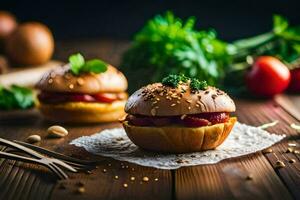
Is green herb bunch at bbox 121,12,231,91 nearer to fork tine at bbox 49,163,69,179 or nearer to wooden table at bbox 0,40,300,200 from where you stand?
wooden table at bbox 0,40,300,200

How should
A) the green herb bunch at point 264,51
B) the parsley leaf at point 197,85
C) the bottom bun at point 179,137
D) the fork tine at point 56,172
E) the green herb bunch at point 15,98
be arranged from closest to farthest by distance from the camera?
1. the fork tine at point 56,172
2. the bottom bun at point 179,137
3. the parsley leaf at point 197,85
4. the green herb bunch at point 15,98
5. the green herb bunch at point 264,51

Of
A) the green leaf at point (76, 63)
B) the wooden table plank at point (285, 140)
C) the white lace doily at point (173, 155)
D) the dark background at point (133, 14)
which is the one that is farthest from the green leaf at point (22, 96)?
the dark background at point (133, 14)

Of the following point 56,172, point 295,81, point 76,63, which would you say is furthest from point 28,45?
point 56,172

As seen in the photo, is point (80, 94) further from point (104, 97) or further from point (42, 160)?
point (42, 160)

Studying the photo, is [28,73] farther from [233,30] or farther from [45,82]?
[233,30]

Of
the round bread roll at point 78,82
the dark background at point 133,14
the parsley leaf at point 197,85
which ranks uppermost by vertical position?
the dark background at point 133,14

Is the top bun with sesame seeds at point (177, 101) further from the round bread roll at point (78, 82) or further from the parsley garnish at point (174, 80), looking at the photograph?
the round bread roll at point (78, 82)

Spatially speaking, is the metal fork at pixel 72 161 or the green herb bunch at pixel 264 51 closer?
the metal fork at pixel 72 161
